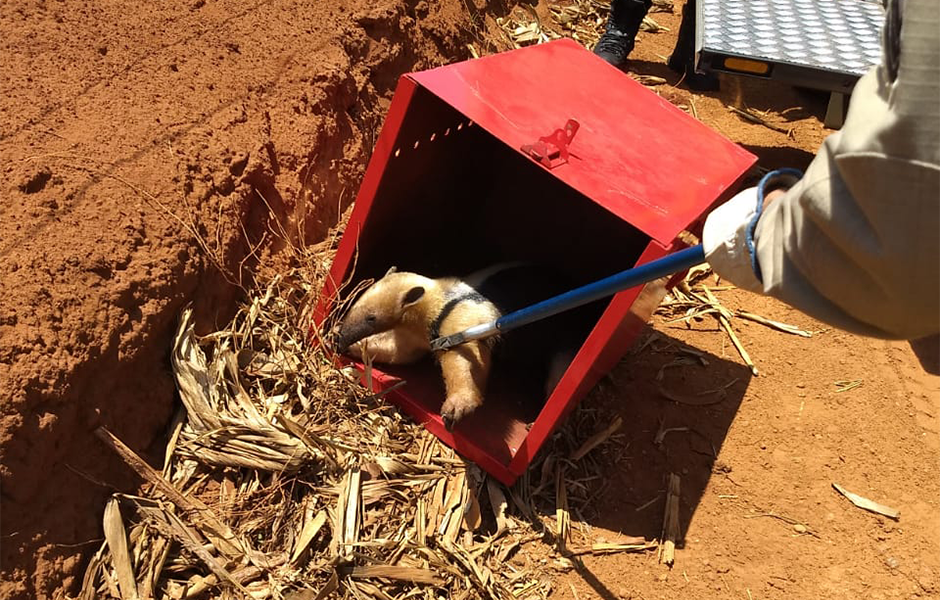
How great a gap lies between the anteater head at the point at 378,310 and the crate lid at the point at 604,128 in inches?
43.0

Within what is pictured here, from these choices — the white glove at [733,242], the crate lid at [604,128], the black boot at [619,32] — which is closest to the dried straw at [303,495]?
the crate lid at [604,128]

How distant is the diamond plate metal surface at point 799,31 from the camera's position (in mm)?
5809

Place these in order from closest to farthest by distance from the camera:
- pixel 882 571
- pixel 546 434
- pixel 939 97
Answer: pixel 939 97 → pixel 546 434 → pixel 882 571

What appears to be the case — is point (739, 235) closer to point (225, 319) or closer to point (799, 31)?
point (225, 319)

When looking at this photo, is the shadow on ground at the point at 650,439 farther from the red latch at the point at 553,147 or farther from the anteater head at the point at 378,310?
the red latch at the point at 553,147

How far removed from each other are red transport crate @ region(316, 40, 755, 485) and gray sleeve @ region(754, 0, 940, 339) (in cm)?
122

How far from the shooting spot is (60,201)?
337 centimetres

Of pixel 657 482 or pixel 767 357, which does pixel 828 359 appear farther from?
pixel 657 482

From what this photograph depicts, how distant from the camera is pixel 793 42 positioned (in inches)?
239

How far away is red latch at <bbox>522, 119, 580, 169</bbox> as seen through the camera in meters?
3.32

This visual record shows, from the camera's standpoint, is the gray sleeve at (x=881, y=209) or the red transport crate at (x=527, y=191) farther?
the red transport crate at (x=527, y=191)

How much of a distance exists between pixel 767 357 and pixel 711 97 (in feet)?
10.9

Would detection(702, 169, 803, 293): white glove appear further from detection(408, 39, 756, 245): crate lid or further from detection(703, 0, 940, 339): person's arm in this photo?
detection(408, 39, 756, 245): crate lid

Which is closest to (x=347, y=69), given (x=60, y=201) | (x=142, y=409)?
(x=60, y=201)
